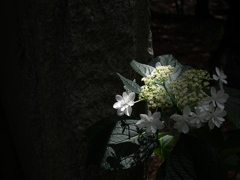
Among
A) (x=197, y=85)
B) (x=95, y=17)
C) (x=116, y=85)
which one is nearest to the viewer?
(x=197, y=85)

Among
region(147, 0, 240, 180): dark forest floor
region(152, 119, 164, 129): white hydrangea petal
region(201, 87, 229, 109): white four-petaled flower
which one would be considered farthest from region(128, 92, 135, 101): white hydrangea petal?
region(147, 0, 240, 180): dark forest floor

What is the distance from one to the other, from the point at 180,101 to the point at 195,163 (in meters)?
0.21

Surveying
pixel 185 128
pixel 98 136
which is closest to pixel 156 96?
pixel 185 128

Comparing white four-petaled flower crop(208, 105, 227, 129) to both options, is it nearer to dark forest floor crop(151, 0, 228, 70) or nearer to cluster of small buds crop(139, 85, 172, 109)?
cluster of small buds crop(139, 85, 172, 109)

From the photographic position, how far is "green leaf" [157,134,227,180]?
0.97 metres

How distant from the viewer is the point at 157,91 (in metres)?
0.98

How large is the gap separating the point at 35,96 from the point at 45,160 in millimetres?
285

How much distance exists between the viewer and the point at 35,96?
1.29 m

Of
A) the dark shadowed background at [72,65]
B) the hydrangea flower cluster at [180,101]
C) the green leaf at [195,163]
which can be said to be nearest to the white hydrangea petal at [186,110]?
the hydrangea flower cluster at [180,101]

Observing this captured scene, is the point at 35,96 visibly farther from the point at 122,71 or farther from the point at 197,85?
the point at 197,85

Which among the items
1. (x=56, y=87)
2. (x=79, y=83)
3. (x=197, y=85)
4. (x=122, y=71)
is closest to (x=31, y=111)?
(x=56, y=87)

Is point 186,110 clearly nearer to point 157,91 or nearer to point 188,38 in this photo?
point 157,91

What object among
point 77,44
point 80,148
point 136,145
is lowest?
point 80,148

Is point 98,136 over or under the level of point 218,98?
under
